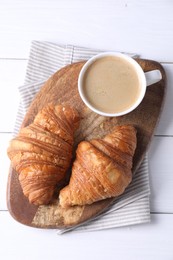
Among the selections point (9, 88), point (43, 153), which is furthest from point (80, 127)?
point (9, 88)

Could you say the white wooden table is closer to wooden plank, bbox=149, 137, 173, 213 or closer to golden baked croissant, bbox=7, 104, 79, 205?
wooden plank, bbox=149, 137, 173, 213

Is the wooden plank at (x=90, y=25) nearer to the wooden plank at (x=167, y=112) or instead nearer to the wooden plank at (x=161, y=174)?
the wooden plank at (x=167, y=112)

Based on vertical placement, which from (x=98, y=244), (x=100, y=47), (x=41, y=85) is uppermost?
(x=100, y=47)

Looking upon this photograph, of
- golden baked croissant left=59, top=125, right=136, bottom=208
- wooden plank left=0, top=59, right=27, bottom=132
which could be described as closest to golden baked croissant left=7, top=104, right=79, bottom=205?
golden baked croissant left=59, top=125, right=136, bottom=208

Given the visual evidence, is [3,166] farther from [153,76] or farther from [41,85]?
[153,76]

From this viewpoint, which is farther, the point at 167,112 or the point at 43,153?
the point at 167,112

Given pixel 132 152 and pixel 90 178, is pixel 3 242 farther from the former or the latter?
pixel 132 152
